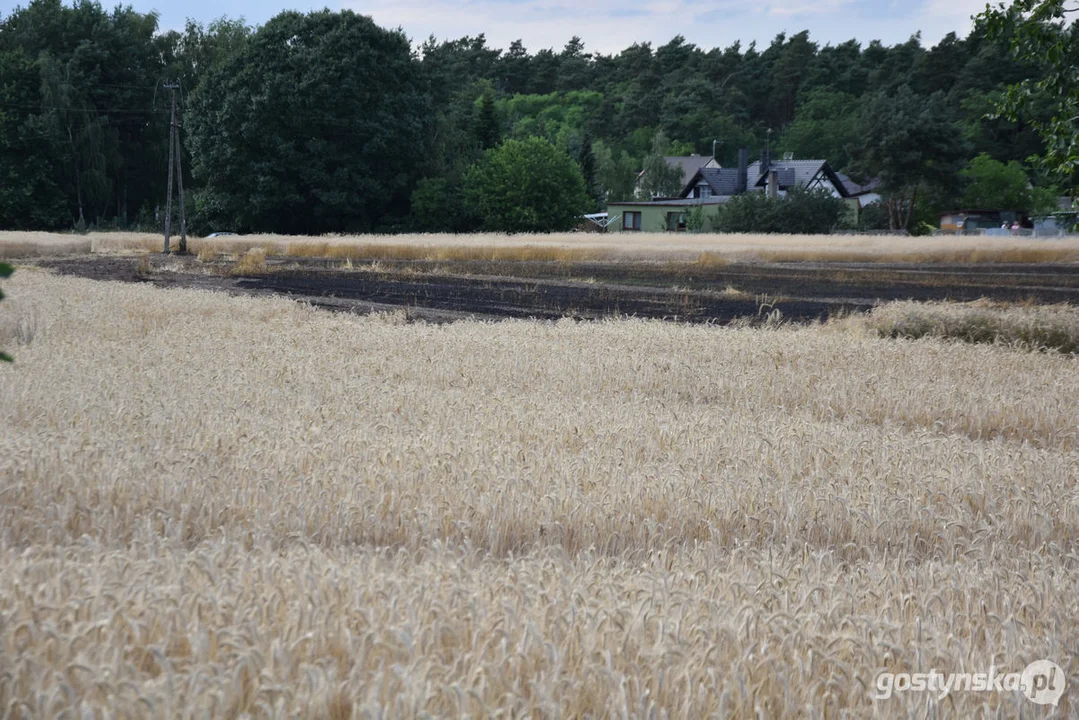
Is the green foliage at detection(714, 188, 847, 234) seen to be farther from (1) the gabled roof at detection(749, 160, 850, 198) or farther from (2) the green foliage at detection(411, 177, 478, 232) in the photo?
(1) the gabled roof at detection(749, 160, 850, 198)

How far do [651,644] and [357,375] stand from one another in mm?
7764

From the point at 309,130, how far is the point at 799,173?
151ft

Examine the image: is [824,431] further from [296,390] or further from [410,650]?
[410,650]

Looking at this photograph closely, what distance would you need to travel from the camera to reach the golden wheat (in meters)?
45.7

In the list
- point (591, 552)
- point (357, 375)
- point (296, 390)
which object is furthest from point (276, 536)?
point (357, 375)

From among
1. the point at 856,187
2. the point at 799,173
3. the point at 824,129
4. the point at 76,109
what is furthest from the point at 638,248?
the point at 824,129

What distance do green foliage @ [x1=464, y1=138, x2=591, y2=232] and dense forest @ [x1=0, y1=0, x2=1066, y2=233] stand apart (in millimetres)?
172

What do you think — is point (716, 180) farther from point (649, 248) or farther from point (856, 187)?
point (649, 248)

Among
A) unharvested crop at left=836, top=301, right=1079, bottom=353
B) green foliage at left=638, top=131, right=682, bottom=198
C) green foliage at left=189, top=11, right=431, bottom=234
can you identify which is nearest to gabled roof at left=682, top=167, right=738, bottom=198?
green foliage at left=638, top=131, right=682, bottom=198

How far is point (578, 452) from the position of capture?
23.1 ft

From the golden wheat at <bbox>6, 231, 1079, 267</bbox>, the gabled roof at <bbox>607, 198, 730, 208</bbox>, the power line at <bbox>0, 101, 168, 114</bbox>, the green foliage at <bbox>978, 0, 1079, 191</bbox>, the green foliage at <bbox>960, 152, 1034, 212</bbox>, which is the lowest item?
the golden wheat at <bbox>6, 231, 1079, 267</bbox>

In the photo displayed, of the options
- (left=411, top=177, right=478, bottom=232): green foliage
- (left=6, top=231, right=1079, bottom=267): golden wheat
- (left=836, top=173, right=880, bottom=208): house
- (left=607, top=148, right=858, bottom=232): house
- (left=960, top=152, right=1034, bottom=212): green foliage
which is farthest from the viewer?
(left=836, top=173, right=880, bottom=208): house

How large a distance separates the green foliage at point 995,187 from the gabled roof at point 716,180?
20.3 metres

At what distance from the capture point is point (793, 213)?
64.8 metres
